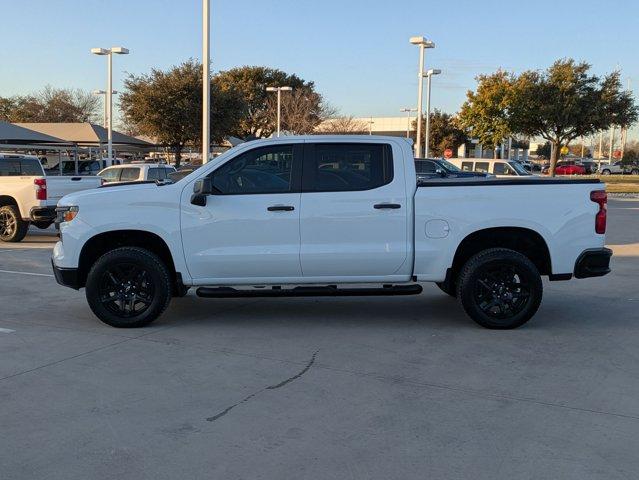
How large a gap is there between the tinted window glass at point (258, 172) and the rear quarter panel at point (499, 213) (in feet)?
4.58

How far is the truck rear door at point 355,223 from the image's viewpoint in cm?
688

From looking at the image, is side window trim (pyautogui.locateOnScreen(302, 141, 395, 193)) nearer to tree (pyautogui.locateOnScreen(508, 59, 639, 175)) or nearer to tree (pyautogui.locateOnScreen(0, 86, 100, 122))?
tree (pyautogui.locateOnScreen(508, 59, 639, 175))

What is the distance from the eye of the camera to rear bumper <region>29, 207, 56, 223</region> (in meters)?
13.9

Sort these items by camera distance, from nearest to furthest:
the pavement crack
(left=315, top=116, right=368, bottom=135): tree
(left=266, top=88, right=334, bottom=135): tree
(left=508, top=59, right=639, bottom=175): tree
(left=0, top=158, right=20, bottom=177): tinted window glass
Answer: the pavement crack < (left=0, top=158, right=20, bottom=177): tinted window glass < (left=508, top=59, right=639, bottom=175): tree < (left=266, top=88, right=334, bottom=135): tree < (left=315, top=116, right=368, bottom=135): tree

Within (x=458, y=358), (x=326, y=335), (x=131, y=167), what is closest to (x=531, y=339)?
(x=458, y=358)

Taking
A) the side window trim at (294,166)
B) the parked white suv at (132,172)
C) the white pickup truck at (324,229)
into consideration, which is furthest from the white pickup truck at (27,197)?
the side window trim at (294,166)

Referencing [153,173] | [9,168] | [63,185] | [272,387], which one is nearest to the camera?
[272,387]

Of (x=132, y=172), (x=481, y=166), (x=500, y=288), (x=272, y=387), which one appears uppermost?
(x=481, y=166)

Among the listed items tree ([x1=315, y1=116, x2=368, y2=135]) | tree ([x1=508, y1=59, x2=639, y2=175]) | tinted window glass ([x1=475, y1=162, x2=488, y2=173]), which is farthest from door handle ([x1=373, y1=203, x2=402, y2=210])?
tree ([x1=315, y1=116, x2=368, y2=135])

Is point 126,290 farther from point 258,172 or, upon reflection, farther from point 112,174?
point 112,174

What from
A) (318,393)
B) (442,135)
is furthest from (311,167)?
(442,135)

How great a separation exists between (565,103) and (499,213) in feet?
113

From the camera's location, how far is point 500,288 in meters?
7.11

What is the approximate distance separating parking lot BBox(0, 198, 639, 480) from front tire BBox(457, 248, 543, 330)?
20cm
